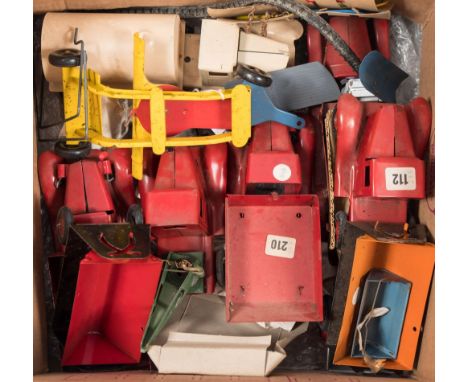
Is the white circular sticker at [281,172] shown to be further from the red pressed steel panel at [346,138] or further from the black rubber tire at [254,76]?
the black rubber tire at [254,76]

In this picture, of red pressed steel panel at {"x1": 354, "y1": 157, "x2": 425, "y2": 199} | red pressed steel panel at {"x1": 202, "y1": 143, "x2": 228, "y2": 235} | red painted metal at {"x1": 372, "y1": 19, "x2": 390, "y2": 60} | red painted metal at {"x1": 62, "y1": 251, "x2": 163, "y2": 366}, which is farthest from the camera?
red painted metal at {"x1": 372, "y1": 19, "x2": 390, "y2": 60}

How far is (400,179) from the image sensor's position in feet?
5.57

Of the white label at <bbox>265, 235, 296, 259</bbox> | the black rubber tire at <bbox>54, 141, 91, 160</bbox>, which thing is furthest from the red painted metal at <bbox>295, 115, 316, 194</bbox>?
the black rubber tire at <bbox>54, 141, 91, 160</bbox>

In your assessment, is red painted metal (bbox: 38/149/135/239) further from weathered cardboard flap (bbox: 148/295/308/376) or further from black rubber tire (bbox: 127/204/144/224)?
weathered cardboard flap (bbox: 148/295/308/376)

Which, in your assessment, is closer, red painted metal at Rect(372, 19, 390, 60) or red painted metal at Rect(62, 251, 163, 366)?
red painted metal at Rect(62, 251, 163, 366)

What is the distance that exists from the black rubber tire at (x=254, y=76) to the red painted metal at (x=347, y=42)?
32 centimetres

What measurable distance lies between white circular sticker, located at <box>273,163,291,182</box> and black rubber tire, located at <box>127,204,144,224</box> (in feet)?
1.55

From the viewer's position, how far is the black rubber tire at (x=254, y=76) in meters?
1.78

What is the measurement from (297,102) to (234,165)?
32 centimetres

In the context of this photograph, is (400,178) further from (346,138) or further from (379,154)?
(346,138)

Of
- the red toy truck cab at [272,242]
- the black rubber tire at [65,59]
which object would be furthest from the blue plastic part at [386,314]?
the black rubber tire at [65,59]

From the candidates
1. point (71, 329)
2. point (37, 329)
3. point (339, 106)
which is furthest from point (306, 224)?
point (37, 329)

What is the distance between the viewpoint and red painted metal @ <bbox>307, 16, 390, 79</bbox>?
1.98 m

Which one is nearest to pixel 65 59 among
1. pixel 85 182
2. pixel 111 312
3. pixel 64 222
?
pixel 85 182
